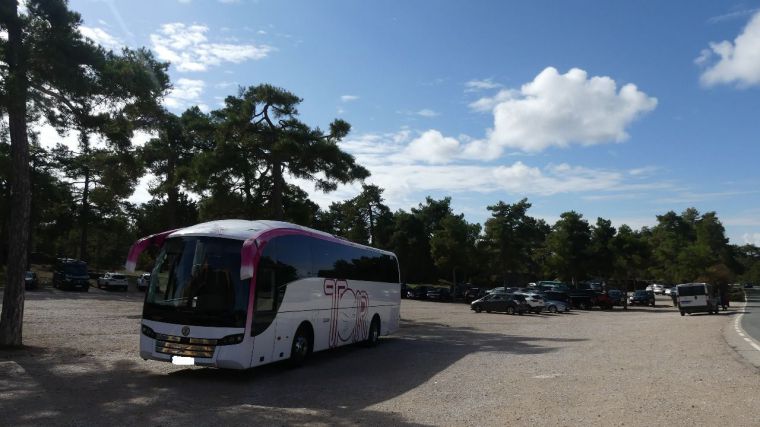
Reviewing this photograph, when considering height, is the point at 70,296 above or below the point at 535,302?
below

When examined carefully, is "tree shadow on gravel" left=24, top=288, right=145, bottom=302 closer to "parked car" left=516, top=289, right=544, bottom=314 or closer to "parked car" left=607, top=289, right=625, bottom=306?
"parked car" left=516, top=289, right=544, bottom=314

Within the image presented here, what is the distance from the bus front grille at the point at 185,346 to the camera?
10.4 m

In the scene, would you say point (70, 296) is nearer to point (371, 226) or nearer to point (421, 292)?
point (421, 292)

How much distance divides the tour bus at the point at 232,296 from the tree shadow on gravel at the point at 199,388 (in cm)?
59

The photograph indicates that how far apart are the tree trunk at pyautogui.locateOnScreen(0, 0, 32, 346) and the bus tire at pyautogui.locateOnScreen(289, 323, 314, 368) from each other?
7057 mm

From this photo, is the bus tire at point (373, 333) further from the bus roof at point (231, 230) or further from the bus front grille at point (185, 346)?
the bus front grille at point (185, 346)

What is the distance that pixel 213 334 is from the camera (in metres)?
10.4


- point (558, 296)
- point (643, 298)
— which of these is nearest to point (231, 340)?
point (558, 296)

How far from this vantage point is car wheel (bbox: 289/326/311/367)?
40.8 feet

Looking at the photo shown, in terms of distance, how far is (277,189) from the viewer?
29.6 metres

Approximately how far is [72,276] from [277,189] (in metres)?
26.2

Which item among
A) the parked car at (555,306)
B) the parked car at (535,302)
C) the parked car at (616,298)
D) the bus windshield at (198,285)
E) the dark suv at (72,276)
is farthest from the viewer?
the parked car at (616,298)

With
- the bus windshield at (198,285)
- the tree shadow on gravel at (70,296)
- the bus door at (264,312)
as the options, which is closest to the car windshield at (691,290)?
the bus door at (264,312)

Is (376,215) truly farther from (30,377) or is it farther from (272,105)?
(30,377)
